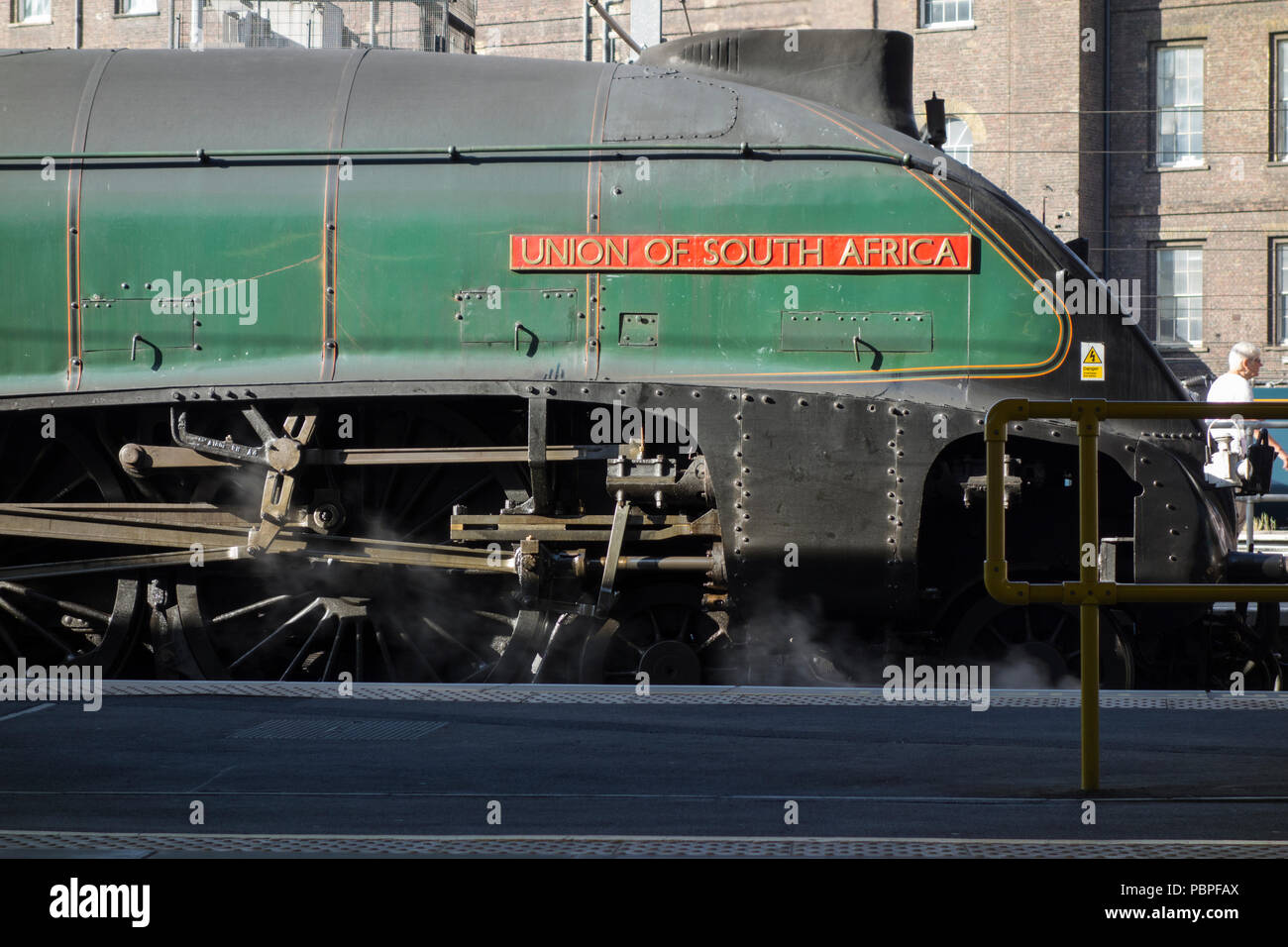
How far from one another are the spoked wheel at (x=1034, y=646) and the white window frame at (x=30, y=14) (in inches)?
1289

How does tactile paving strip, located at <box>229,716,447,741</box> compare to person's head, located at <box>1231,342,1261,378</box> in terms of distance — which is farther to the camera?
person's head, located at <box>1231,342,1261,378</box>

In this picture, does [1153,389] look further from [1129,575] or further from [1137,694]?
[1137,694]

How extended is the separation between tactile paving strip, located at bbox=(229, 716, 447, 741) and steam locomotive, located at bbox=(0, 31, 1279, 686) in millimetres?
1696

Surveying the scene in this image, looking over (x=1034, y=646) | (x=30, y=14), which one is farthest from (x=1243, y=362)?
(x=30, y=14)

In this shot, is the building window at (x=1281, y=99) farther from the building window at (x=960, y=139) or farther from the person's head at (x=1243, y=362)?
the person's head at (x=1243, y=362)

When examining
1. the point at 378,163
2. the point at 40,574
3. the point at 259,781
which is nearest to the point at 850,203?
the point at 378,163

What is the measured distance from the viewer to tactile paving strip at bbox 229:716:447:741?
514 cm

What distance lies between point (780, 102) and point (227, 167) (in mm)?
2918

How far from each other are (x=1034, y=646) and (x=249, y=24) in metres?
20.9

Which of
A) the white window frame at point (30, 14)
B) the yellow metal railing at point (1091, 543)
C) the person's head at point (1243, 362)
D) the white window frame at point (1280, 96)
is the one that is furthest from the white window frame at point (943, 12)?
the yellow metal railing at point (1091, 543)

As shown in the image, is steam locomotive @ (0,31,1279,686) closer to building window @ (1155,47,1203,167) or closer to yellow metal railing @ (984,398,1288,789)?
yellow metal railing @ (984,398,1288,789)

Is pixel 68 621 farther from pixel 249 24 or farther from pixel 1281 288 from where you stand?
pixel 1281 288

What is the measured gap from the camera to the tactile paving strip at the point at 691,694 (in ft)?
18.4

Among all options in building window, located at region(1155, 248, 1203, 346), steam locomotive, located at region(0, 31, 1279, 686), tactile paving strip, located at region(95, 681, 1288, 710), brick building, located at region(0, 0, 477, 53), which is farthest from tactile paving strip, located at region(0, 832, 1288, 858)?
building window, located at region(1155, 248, 1203, 346)
